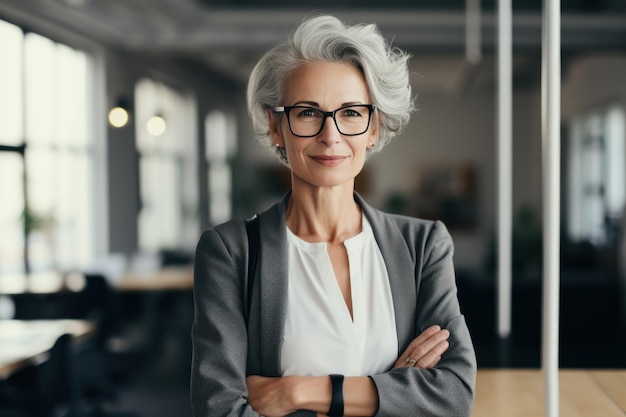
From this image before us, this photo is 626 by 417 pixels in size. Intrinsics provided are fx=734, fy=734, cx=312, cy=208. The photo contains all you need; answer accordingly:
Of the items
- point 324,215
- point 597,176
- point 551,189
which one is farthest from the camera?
point 597,176

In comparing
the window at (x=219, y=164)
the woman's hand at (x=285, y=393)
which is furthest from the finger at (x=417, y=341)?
the window at (x=219, y=164)

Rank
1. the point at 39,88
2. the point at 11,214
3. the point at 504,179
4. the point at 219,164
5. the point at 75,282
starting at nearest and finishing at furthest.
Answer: the point at 504,179 < the point at 75,282 < the point at 11,214 < the point at 39,88 < the point at 219,164

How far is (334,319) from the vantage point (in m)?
1.60

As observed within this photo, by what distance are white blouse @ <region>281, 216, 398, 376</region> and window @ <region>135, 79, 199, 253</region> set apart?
8774 millimetres

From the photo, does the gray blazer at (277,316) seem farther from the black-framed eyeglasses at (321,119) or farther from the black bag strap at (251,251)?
the black-framed eyeglasses at (321,119)

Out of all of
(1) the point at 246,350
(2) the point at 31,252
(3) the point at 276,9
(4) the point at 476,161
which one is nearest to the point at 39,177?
(2) the point at 31,252

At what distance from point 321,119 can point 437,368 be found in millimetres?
601

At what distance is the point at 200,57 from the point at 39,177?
4595 mm

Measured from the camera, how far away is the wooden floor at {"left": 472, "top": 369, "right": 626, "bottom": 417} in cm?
192

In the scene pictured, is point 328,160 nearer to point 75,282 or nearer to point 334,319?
point 334,319

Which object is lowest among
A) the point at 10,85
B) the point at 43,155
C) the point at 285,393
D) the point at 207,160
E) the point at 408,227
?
the point at 285,393

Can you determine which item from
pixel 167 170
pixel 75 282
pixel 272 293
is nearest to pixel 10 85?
pixel 75 282

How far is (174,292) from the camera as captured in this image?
8.38 m

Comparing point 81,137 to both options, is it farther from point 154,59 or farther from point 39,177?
point 154,59
